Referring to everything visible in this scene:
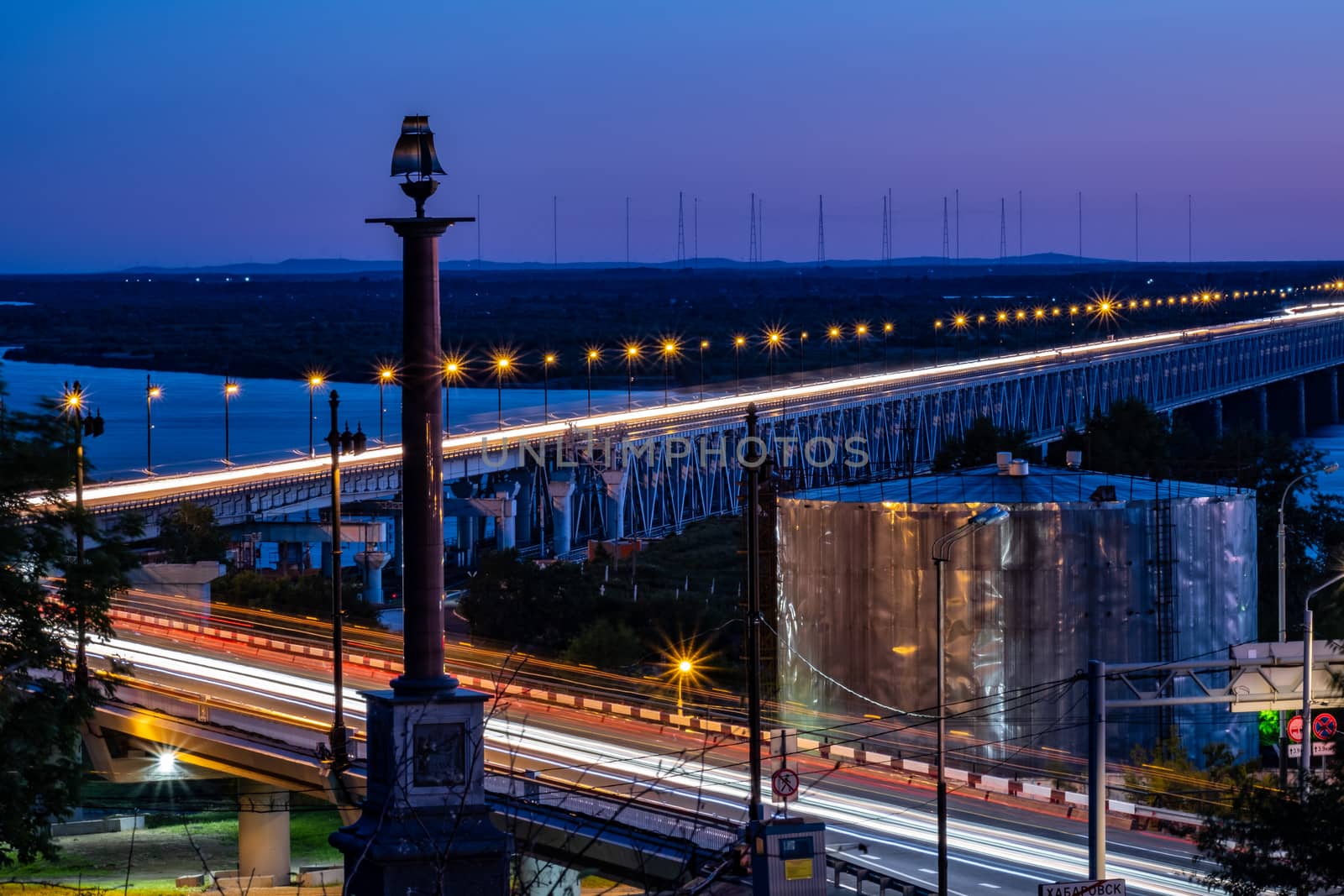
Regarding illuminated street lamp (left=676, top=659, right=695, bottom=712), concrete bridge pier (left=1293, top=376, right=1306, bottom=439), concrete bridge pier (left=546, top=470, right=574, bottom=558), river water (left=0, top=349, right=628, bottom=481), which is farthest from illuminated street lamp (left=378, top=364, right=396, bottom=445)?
concrete bridge pier (left=1293, top=376, right=1306, bottom=439)

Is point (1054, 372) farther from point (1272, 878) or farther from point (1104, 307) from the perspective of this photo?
point (1272, 878)

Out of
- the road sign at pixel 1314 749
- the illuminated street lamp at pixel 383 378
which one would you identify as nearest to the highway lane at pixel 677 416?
the illuminated street lamp at pixel 383 378

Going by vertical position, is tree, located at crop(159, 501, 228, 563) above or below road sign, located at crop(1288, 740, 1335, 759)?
below

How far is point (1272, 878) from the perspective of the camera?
1596 centimetres

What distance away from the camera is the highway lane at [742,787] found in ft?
84.7

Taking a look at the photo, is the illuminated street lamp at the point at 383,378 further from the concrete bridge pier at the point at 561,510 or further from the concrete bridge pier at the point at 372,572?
the concrete bridge pier at the point at 561,510

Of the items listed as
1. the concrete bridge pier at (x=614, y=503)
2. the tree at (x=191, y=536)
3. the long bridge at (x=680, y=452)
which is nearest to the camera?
the tree at (x=191, y=536)

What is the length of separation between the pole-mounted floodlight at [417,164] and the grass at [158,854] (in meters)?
13.1

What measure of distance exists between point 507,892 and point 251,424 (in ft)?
425

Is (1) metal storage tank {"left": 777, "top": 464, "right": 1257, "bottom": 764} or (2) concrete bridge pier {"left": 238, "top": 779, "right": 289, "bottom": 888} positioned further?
(1) metal storage tank {"left": 777, "top": 464, "right": 1257, "bottom": 764}

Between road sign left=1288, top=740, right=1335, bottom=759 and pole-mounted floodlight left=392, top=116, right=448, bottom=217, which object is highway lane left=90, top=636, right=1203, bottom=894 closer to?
road sign left=1288, top=740, right=1335, bottom=759

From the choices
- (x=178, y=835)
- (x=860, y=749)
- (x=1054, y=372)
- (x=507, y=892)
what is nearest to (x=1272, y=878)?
(x=507, y=892)

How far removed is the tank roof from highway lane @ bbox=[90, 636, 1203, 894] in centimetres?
706

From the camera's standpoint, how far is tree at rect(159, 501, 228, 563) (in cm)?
6341
